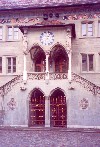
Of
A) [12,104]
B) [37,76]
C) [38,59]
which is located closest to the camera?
[37,76]

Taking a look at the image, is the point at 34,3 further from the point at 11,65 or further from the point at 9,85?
the point at 9,85

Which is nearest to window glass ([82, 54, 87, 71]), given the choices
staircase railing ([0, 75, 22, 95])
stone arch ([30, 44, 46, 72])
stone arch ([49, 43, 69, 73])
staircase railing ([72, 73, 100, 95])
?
stone arch ([49, 43, 69, 73])

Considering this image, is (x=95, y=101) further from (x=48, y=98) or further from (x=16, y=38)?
(x=16, y=38)

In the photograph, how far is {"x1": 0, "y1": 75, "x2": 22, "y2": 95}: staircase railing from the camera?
27170 mm

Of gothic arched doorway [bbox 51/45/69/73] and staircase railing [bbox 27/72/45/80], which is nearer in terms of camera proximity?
staircase railing [bbox 27/72/45/80]

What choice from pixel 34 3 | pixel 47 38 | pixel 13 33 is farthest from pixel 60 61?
pixel 34 3

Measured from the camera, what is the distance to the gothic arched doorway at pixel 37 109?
90.9ft

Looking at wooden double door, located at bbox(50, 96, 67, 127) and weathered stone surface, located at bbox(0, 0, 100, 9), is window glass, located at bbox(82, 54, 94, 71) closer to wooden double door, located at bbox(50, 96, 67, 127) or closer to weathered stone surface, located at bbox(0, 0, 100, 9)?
Answer: wooden double door, located at bbox(50, 96, 67, 127)

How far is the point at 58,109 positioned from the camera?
2822 centimetres

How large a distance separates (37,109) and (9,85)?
3.33 m

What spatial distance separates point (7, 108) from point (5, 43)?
6667 mm

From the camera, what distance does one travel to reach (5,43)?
30.3m

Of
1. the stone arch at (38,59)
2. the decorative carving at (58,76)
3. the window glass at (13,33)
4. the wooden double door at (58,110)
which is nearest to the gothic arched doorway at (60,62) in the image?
the stone arch at (38,59)

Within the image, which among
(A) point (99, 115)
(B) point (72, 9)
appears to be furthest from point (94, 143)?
(B) point (72, 9)
